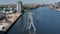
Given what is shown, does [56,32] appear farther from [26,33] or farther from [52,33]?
[26,33]

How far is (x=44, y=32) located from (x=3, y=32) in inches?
51.5

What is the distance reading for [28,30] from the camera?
19.5ft

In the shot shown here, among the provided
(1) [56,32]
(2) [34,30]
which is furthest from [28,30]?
(1) [56,32]

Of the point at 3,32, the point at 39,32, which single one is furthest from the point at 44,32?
the point at 3,32

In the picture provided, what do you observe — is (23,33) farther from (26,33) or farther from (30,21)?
(30,21)

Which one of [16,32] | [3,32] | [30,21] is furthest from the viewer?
[30,21]

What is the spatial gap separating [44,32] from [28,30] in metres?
0.57

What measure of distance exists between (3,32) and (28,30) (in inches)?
36.4

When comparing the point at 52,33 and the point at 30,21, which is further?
the point at 30,21

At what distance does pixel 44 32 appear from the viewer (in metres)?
5.71

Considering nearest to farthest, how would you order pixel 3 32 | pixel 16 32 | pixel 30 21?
pixel 3 32, pixel 16 32, pixel 30 21

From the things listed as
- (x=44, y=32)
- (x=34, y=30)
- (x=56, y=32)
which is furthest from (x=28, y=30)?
(x=56, y=32)

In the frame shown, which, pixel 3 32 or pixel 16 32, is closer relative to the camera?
pixel 3 32

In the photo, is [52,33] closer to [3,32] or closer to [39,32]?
[39,32]
